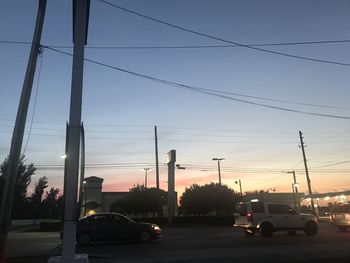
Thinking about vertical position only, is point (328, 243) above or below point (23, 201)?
below

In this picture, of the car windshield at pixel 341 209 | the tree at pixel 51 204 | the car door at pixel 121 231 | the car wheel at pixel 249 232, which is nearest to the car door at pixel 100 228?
the car door at pixel 121 231

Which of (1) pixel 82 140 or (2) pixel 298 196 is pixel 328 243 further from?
(2) pixel 298 196

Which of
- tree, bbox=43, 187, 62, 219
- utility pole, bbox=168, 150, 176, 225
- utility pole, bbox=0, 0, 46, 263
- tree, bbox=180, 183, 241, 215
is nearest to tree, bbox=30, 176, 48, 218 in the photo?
tree, bbox=43, 187, 62, 219

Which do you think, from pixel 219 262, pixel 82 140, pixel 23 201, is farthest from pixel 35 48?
pixel 23 201

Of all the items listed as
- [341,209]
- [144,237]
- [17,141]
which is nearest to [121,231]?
[144,237]

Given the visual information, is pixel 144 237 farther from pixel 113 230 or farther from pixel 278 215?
pixel 278 215

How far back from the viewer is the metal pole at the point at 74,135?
8.65 m

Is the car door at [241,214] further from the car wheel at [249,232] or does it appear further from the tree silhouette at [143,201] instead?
the tree silhouette at [143,201]

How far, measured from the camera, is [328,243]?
19.0 metres

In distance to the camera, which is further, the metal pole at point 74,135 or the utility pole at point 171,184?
the utility pole at point 171,184

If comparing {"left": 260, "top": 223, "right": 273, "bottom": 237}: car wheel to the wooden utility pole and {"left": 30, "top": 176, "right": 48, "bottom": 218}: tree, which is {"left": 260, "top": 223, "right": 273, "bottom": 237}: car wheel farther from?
{"left": 30, "top": 176, "right": 48, "bottom": 218}: tree

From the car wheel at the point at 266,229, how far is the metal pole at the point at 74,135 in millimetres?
16061

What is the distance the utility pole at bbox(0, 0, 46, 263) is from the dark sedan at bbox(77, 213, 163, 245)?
1142 centimetres

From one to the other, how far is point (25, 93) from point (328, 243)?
14.4 m
